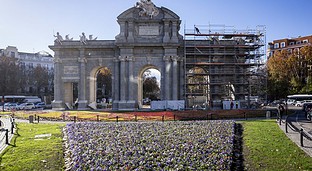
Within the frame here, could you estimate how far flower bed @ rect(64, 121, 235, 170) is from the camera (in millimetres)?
11680

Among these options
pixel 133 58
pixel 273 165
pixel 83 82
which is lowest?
pixel 273 165

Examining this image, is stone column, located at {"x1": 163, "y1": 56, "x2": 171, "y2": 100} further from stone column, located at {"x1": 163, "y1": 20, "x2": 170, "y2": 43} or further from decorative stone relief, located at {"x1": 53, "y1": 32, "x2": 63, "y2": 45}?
decorative stone relief, located at {"x1": 53, "y1": 32, "x2": 63, "y2": 45}

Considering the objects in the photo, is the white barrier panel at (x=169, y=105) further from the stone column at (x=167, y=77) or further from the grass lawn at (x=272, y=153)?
the grass lawn at (x=272, y=153)

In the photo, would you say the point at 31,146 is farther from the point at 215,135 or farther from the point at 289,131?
the point at 289,131

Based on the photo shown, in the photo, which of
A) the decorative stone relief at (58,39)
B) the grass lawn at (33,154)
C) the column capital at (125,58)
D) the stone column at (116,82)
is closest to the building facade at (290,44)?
the column capital at (125,58)

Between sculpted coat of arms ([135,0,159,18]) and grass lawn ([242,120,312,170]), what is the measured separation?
30.0 m

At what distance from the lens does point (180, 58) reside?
4438 centimetres

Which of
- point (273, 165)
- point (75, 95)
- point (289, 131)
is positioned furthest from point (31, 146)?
point (75, 95)

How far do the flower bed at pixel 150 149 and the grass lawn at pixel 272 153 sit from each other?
39.0 inches

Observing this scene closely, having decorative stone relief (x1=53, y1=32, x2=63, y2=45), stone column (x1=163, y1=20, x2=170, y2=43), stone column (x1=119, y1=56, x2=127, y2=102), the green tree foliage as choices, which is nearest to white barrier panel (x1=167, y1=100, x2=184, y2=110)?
stone column (x1=119, y1=56, x2=127, y2=102)

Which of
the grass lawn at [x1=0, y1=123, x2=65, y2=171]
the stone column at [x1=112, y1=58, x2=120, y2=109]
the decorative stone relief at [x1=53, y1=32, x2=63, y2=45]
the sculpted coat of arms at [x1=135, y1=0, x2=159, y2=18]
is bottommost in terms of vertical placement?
the grass lawn at [x1=0, y1=123, x2=65, y2=171]

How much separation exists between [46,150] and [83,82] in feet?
105

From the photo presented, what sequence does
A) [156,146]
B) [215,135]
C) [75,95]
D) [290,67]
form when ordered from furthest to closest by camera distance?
1. [75,95]
2. [290,67]
3. [215,135]
4. [156,146]

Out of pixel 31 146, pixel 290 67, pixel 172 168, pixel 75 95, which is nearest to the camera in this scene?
pixel 172 168
